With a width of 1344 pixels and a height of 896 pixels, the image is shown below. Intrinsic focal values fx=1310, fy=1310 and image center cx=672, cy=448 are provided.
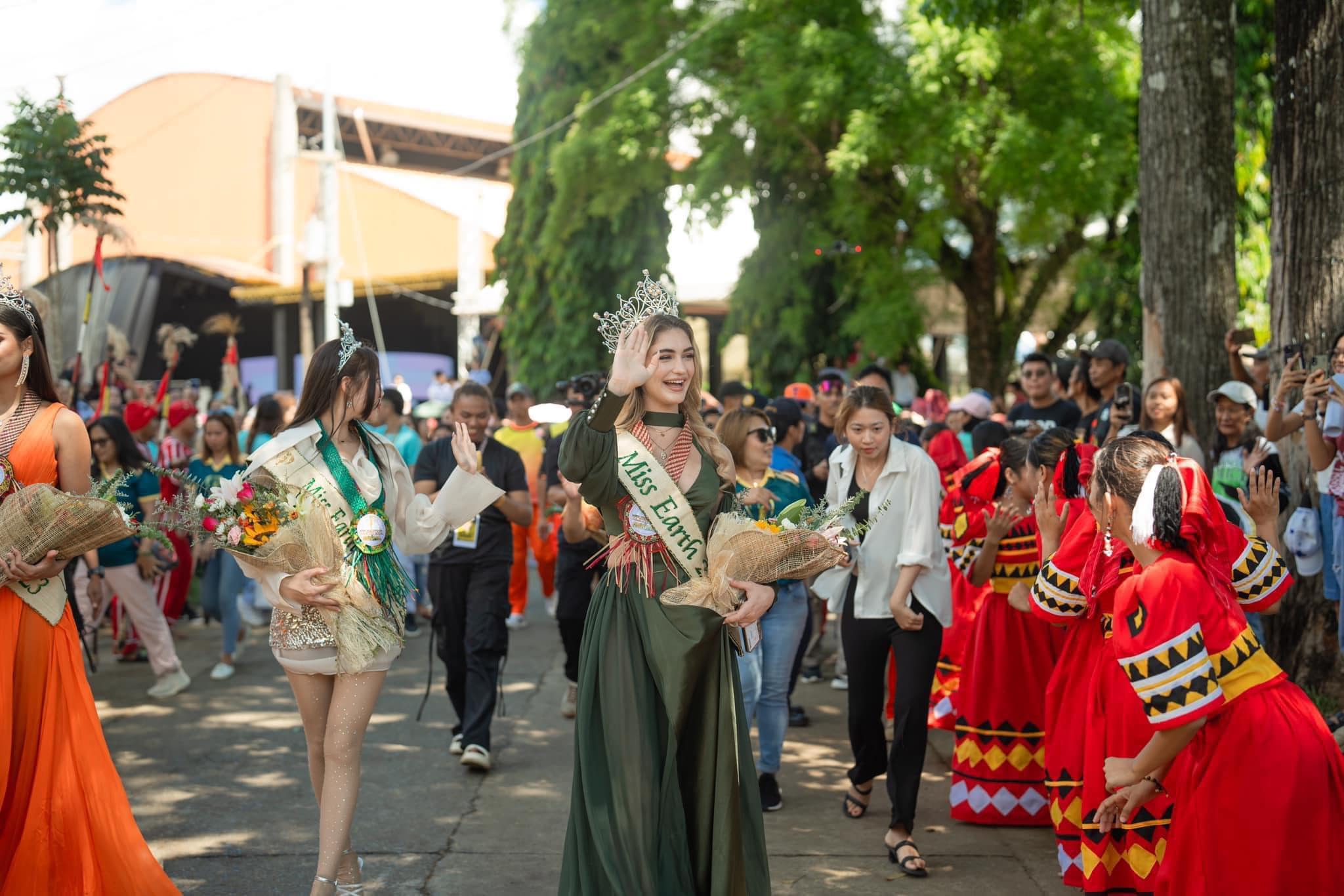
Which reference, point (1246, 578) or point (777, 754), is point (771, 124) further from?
point (1246, 578)

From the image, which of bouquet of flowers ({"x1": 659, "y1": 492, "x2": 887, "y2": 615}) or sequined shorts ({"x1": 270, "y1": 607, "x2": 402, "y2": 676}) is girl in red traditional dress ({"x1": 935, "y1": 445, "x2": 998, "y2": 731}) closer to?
bouquet of flowers ({"x1": 659, "y1": 492, "x2": 887, "y2": 615})

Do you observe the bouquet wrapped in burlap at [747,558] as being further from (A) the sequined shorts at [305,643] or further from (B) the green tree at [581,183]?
(B) the green tree at [581,183]

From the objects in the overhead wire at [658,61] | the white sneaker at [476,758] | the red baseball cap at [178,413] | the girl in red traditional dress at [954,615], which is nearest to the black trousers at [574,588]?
the white sneaker at [476,758]

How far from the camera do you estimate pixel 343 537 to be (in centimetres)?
472

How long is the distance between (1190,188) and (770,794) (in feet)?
14.8

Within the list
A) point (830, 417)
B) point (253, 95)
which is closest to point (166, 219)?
point (253, 95)

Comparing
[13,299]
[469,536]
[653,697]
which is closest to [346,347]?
[13,299]

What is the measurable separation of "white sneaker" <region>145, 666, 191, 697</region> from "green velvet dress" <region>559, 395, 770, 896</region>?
17.5 feet

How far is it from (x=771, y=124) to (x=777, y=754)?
11858 mm

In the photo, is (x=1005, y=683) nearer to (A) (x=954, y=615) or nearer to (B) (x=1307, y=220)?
(A) (x=954, y=615)

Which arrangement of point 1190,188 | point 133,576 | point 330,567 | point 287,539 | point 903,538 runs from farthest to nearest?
point 133,576, point 1190,188, point 903,538, point 330,567, point 287,539

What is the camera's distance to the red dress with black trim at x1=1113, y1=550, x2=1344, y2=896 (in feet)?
11.2

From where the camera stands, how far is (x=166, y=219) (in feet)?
110

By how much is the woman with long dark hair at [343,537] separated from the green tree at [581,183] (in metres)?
13.9
